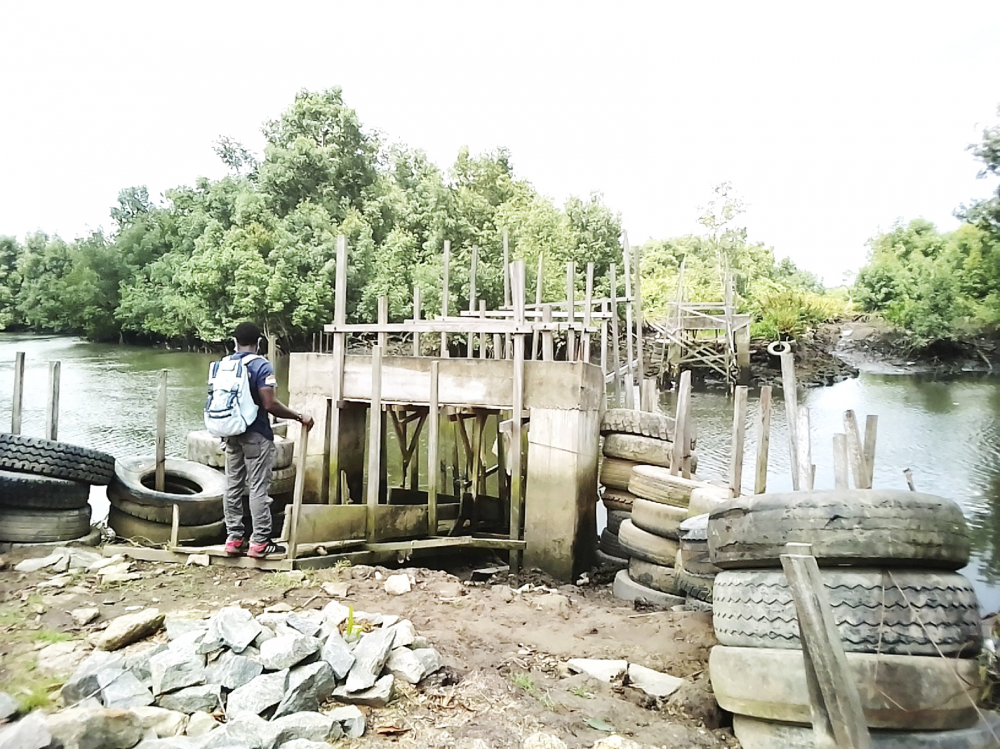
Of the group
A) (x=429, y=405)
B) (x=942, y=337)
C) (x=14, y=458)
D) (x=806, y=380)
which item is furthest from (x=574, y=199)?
(x=14, y=458)

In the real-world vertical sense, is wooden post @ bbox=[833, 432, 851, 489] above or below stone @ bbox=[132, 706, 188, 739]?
above

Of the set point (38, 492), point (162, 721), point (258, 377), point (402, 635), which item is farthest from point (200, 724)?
point (38, 492)

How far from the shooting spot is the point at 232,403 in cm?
625

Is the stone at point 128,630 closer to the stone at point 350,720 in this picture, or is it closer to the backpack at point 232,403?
the stone at point 350,720

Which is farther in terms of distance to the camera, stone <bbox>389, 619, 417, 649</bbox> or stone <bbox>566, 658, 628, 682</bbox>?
stone <bbox>566, 658, 628, 682</bbox>

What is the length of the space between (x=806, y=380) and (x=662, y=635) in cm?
2706

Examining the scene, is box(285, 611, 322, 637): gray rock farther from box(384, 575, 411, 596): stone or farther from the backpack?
the backpack

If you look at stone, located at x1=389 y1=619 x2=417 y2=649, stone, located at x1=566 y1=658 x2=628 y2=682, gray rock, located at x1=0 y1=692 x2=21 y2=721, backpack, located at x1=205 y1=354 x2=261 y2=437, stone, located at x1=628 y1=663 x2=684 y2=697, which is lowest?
stone, located at x1=628 y1=663 x2=684 y2=697

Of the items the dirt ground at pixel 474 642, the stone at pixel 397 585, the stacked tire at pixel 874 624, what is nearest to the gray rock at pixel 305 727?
the dirt ground at pixel 474 642

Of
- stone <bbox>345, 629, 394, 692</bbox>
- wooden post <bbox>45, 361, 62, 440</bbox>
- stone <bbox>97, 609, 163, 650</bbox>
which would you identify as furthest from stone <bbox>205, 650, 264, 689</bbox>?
wooden post <bbox>45, 361, 62, 440</bbox>

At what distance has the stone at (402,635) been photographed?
4.34 meters

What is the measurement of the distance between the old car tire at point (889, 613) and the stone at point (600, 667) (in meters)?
1.08

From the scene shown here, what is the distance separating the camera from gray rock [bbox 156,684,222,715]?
364cm

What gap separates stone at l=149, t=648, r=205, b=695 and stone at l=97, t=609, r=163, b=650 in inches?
28.4
